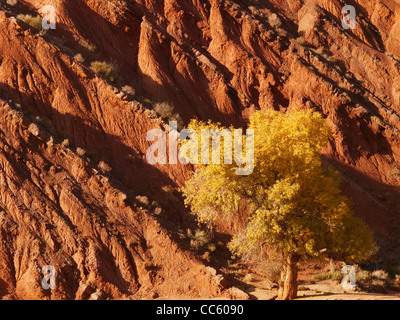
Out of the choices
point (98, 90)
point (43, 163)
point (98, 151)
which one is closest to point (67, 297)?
point (43, 163)

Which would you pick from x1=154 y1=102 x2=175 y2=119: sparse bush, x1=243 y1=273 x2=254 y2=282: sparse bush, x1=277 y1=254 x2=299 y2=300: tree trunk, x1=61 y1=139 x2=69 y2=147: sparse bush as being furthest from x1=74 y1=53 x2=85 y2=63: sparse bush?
x1=277 y1=254 x2=299 y2=300: tree trunk

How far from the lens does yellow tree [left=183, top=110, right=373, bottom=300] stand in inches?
742

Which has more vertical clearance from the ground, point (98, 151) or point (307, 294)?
point (98, 151)

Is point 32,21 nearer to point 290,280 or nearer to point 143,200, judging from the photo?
point 143,200

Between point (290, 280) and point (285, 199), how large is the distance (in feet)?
9.28

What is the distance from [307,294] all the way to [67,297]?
26.9 ft

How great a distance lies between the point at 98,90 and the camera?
86.6ft

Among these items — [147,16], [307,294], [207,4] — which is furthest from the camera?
[207,4]

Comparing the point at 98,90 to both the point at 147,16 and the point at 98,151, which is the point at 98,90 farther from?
the point at 147,16

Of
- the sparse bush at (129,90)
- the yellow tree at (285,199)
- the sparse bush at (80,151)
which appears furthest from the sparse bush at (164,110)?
the yellow tree at (285,199)

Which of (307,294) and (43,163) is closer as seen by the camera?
(307,294)

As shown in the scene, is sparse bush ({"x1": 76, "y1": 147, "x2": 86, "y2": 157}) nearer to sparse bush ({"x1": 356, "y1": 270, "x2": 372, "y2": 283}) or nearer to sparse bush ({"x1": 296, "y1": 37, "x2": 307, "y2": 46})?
sparse bush ({"x1": 356, "y1": 270, "x2": 372, "y2": 283})

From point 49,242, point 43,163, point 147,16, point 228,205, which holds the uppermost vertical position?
point 147,16

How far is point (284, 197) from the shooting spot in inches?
723
